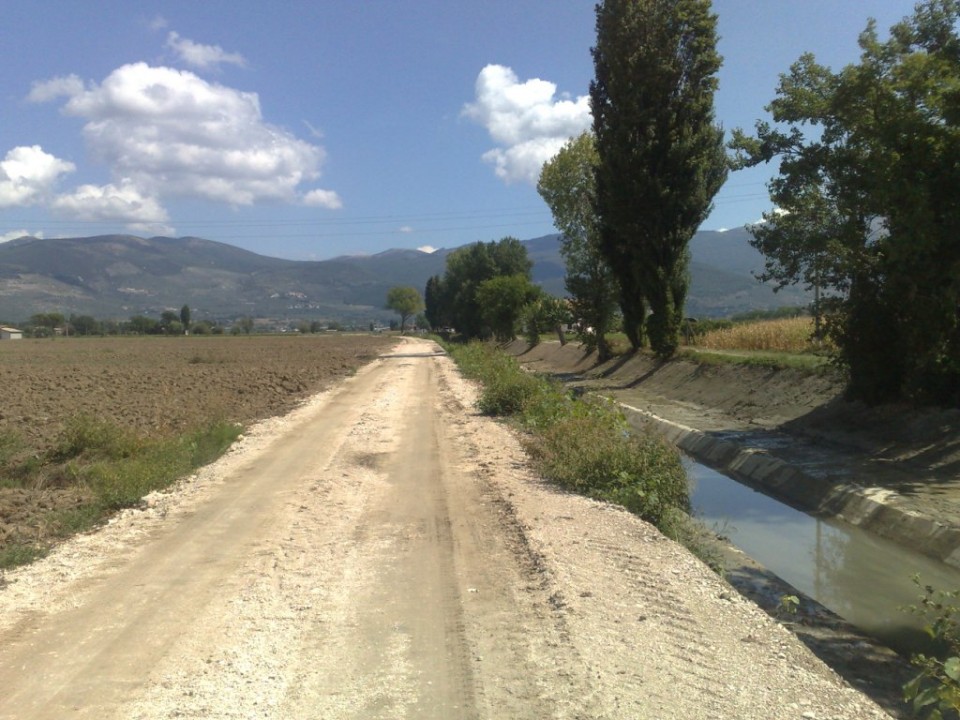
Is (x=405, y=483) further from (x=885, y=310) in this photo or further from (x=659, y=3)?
(x=659, y=3)

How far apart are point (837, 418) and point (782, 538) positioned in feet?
23.2

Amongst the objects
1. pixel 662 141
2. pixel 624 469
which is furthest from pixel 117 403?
pixel 662 141

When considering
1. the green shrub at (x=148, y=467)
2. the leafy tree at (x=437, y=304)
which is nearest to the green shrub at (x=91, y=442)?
the green shrub at (x=148, y=467)

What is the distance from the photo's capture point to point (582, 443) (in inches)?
492

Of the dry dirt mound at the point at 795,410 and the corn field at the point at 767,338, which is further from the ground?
the corn field at the point at 767,338

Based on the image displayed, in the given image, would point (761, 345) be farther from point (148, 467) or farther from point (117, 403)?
point (148, 467)

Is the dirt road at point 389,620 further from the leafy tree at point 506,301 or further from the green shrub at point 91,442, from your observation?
the leafy tree at point 506,301

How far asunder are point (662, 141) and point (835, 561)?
78.8ft

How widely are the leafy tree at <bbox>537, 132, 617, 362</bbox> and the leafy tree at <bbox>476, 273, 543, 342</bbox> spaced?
20.4 metres

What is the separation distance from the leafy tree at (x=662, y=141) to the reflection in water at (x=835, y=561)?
19.6m

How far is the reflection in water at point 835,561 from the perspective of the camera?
8.21m

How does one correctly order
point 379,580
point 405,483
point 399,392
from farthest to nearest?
point 399,392, point 405,483, point 379,580

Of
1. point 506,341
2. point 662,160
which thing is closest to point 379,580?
point 662,160

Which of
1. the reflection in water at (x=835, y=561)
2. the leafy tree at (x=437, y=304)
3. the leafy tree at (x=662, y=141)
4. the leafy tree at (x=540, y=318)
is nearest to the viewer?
the reflection in water at (x=835, y=561)
